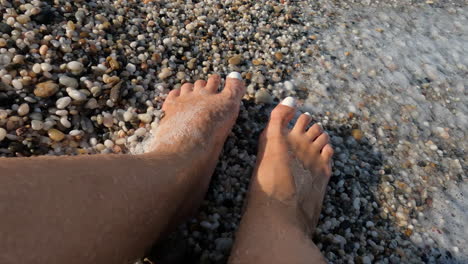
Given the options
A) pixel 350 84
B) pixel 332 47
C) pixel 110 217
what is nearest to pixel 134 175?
pixel 110 217

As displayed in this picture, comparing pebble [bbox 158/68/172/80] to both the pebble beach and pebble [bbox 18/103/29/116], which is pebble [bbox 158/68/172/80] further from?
pebble [bbox 18/103/29/116]

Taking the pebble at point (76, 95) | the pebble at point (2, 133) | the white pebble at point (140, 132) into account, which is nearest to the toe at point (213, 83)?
the white pebble at point (140, 132)

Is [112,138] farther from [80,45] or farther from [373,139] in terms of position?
[373,139]

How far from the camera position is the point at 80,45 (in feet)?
7.04

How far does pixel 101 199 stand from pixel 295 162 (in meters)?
1.07

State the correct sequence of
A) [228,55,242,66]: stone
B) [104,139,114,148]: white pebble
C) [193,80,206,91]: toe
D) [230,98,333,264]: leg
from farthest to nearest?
[228,55,242,66]: stone → [193,80,206,91]: toe → [104,139,114,148]: white pebble → [230,98,333,264]: leg

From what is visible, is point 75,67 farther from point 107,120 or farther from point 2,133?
point 2,133

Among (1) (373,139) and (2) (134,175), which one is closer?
(2) (134,175)

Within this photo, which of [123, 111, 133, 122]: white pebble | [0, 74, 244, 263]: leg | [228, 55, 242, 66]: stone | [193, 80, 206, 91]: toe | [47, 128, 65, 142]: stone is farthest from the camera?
[228, 55, 242, 66]: stone

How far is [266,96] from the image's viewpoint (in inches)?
91.5

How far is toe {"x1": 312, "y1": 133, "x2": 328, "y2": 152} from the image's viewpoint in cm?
217

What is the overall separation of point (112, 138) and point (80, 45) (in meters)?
0.57

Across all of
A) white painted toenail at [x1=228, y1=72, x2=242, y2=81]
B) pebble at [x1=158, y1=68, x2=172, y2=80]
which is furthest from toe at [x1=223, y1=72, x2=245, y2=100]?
pebble at [x1=158, y1=68, x2=172, y2=80]

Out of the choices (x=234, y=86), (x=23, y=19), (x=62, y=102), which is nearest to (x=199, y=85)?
(x=234, y=86)
